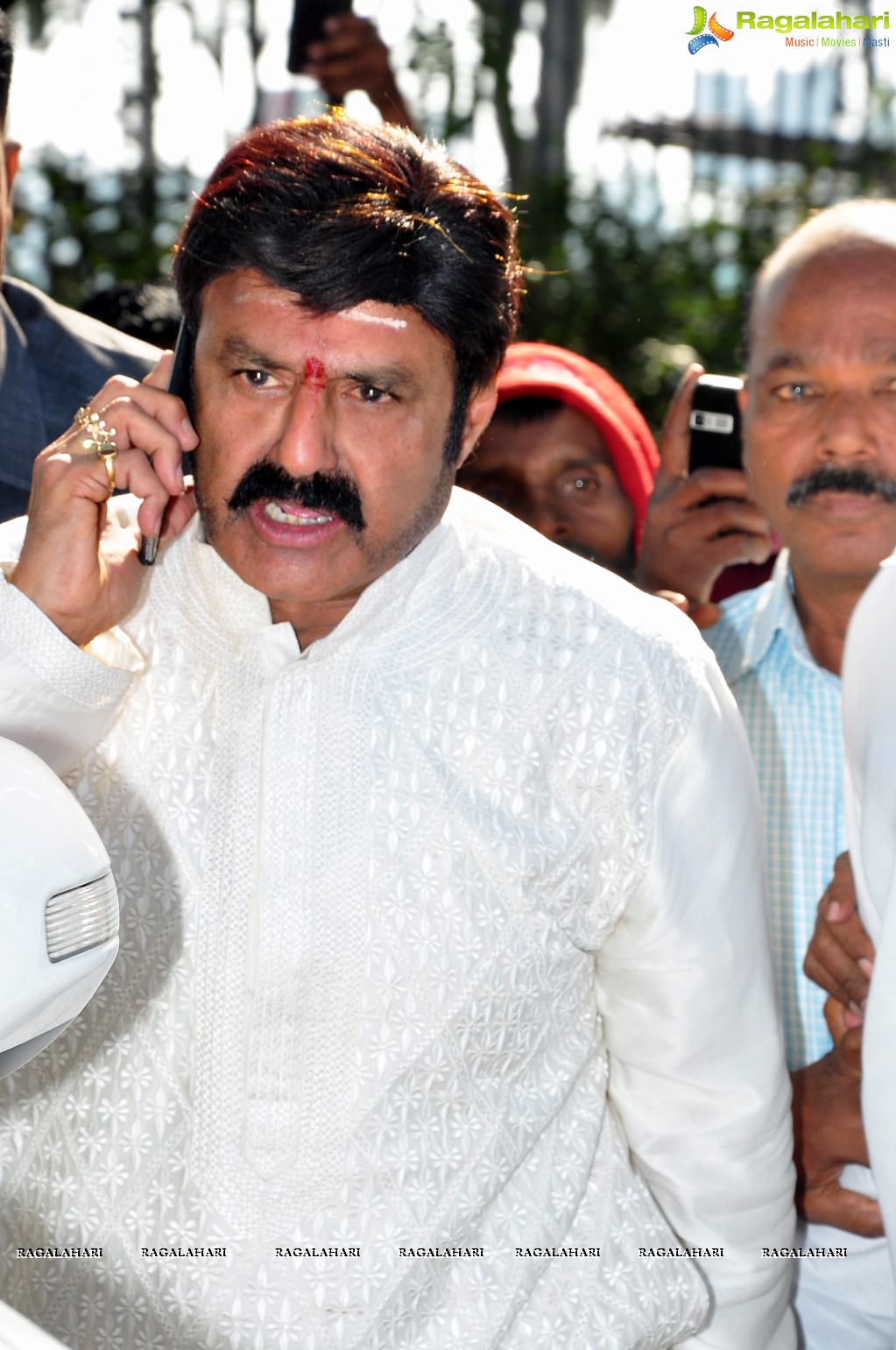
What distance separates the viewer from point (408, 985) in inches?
68.1

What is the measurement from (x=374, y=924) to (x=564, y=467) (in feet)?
4.20

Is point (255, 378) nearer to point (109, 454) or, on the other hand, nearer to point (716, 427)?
point (109, 454)

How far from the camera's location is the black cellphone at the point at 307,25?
4137 millimetres

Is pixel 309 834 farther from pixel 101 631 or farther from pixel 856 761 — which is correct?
pixel 856 761

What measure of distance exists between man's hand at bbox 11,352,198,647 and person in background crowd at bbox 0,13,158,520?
2.35 ft

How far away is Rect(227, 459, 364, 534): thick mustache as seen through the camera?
5.59 ft

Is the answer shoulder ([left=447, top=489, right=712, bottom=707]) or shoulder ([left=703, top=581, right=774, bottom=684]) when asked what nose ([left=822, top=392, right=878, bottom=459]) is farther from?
shoulder ([left=447, top=489, right=712, bottom=707])

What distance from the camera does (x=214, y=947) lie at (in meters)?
1.73

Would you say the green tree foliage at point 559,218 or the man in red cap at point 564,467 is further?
the green tree foliage at point 559,218

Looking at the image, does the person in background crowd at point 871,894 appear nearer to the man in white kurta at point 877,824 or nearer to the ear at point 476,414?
the man in white kurta at point 877,824

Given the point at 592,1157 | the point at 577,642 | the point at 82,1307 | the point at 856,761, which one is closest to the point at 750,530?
the point at 856,761

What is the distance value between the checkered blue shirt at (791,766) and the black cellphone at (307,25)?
2400mm

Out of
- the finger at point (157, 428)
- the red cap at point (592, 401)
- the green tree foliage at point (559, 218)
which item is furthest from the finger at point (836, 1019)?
the green tree foliage at point (559, 218)

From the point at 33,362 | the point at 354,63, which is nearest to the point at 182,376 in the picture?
the point at 33,362
